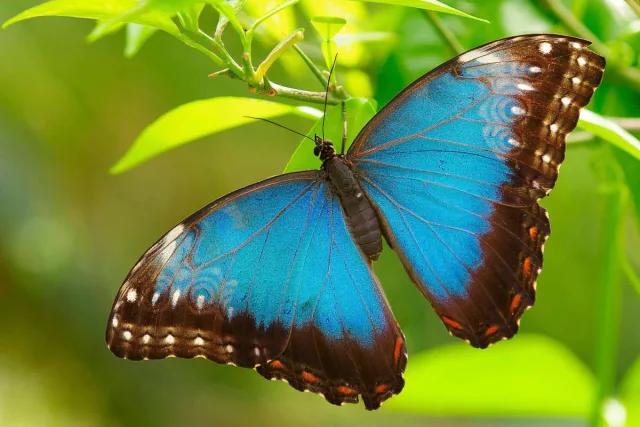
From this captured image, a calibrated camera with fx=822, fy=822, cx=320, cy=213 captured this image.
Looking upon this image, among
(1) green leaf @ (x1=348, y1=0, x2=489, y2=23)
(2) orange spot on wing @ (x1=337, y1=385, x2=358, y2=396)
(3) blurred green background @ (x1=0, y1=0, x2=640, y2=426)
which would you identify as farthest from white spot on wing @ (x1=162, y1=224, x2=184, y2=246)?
(3) blurred green background @ (x1=0, y1=0, x2=640, y2=426)

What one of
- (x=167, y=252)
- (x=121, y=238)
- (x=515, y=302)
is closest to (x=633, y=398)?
(x=515, y=302)

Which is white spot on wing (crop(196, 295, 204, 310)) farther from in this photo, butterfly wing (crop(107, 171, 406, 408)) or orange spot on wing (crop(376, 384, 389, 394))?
orange spot on wing (crop(376, 384, 389, 394))

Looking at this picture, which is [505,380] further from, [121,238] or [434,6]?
[121,238]

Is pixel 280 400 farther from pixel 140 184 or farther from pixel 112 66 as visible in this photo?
pixel 112 66

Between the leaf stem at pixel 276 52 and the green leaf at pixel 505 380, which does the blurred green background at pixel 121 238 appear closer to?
the green leaf at pixel 505 380

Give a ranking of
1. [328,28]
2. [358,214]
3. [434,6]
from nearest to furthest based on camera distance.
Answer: [434,6] < [328,28] < [358,214]
